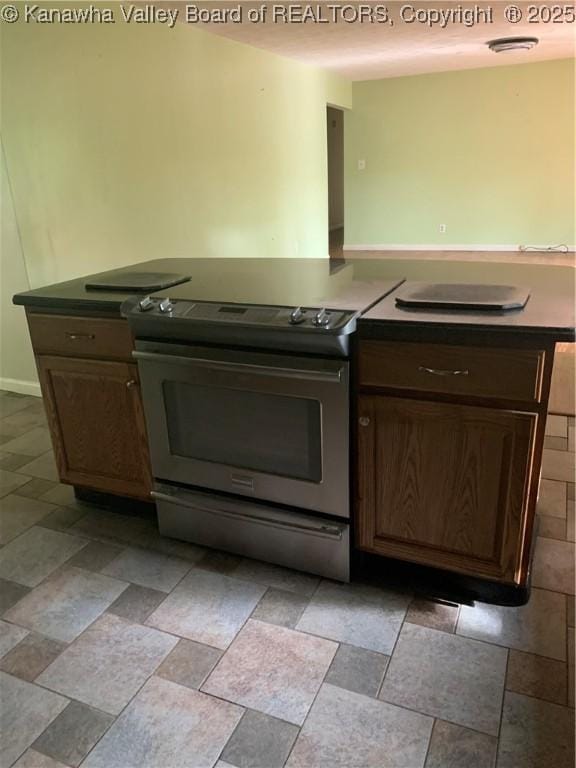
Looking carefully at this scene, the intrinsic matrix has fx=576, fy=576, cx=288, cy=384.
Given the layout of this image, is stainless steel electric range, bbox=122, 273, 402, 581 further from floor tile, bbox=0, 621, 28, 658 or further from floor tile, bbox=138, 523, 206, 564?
floor tile, bbox=0, 621, 28, 658

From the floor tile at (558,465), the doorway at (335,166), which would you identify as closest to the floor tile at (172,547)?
the floor tile at (558,465)

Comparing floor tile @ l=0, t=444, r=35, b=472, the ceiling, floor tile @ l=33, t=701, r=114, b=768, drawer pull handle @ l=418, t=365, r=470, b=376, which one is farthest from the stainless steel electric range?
the ceiling

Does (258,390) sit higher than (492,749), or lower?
higher

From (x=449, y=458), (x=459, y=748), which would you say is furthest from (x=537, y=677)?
(x=449, y=458)

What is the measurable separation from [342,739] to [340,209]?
914 cm

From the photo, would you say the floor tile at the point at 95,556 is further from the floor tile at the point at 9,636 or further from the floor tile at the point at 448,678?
the floor tile at the point at 448,678

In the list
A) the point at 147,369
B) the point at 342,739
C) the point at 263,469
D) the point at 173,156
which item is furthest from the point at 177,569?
the point at 173,156

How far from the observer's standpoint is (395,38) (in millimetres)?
4887

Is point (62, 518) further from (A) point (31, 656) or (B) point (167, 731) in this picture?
(B) point (167, 731)

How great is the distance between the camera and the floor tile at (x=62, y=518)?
89.5 inches

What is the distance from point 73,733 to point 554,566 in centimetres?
152

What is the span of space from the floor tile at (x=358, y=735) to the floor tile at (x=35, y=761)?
543mm

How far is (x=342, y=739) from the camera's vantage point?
53.6 inches

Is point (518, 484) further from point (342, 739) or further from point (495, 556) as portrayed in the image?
point (342, 739)
